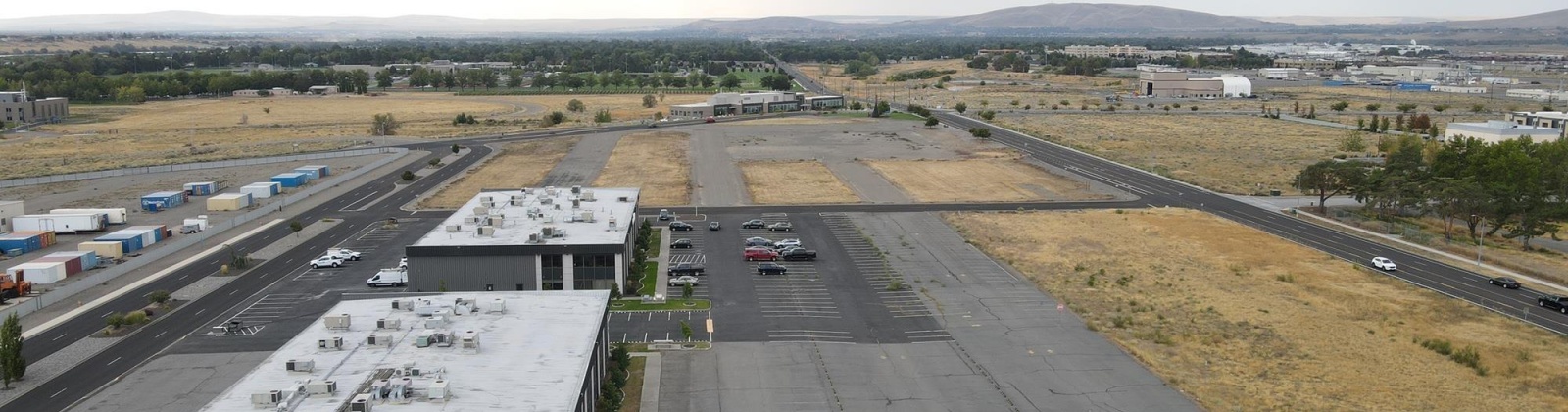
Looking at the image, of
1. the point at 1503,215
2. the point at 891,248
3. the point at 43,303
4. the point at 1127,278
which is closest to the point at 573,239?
the point at 891,248

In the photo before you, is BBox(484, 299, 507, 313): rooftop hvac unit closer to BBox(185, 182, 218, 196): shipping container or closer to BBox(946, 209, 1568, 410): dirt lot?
BBox(946, 209, 1568, 410): dirt lot

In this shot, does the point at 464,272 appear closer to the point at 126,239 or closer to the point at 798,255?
the point at 798,255

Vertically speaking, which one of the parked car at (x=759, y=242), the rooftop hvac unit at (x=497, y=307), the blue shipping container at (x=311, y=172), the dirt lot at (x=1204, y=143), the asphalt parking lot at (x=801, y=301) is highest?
the rooftop hvac unit at (x=497, y=307)

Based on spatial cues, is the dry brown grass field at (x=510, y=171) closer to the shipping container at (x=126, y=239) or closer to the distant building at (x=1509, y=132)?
the shipping container at (x=126, y=239)

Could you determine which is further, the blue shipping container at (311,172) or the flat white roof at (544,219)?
the blue shipping container at (311,172)

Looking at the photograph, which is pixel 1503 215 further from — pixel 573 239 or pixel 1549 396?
pixel 573 239

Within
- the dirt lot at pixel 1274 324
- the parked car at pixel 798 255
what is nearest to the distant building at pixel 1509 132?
the dirt lot at pixel 1274 324
